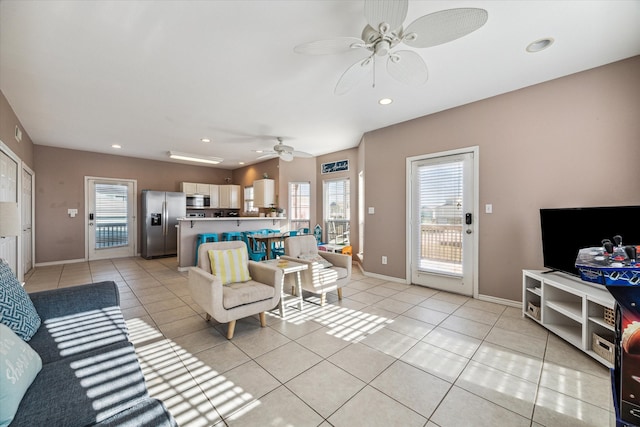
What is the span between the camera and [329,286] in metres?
3.34

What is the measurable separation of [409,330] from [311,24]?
2973mm

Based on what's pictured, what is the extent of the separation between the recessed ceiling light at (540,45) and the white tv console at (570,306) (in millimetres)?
2215

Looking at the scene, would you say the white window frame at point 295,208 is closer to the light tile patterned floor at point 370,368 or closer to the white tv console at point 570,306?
the light tile patterned floor at point 370,368

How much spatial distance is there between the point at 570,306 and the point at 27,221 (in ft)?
28.3

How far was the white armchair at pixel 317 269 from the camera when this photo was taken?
3273 millimetres

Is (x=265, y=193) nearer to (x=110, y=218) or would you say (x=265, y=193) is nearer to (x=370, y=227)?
(x=370, y=227)

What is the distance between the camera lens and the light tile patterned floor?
156 cm

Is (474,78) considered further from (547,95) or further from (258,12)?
(258,12)

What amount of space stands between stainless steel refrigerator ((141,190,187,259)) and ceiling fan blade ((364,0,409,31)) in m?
6.86

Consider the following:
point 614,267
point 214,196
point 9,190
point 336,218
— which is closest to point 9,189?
point 9,190

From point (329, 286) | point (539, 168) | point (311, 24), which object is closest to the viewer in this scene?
point (311, 24)

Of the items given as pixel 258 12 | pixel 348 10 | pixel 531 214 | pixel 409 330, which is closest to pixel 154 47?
pixel 258 12

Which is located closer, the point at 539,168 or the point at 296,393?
the point at 296,393

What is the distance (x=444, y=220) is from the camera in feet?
12.6
